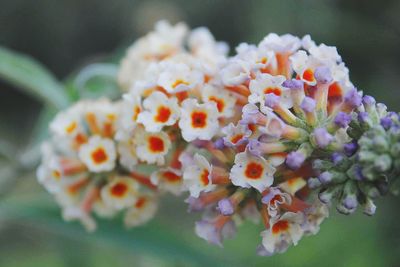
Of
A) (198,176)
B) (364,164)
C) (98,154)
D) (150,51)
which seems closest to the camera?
Result: (364,164)

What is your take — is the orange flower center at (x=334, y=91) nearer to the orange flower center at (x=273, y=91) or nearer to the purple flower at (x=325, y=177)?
the orange flower center at (x=273, y=91)

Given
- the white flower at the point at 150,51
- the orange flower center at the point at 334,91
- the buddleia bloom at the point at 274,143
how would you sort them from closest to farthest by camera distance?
the buddleia bloom at the point at 274,143
the orange flower center at the point at 334,91
the white flower at the point at 150,51

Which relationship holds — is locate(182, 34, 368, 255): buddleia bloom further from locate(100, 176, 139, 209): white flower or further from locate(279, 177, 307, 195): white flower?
locate(100, 176, 139, 209): white flower

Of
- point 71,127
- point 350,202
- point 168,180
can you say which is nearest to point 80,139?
point 71,127

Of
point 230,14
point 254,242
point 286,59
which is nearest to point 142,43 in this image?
point 286,59

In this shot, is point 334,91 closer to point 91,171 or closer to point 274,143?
point 274,143

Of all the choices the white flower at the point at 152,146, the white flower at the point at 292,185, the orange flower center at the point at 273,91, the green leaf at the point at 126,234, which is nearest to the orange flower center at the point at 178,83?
the white flower at the point at 152,146

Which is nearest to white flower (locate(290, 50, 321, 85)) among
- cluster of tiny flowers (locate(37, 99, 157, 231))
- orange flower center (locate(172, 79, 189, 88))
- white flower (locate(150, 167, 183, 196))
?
orange flower center (locate(172, 79, 189, 88))
